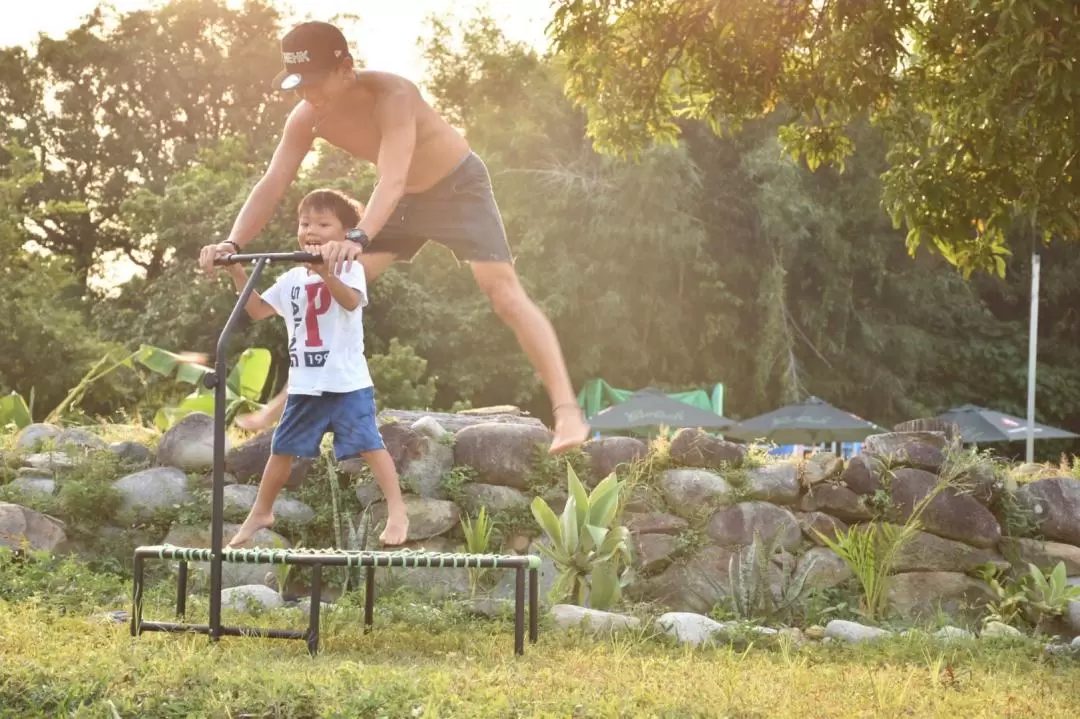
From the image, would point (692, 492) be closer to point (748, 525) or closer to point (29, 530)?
point (748, 525)

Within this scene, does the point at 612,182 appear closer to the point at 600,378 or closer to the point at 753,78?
the point at 600,378

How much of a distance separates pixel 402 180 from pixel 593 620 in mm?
2151

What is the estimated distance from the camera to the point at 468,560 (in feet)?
15.6

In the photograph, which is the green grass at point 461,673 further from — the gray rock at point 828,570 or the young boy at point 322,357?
the gray rock at point 828,570

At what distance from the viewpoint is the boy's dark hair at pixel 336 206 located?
5180mm

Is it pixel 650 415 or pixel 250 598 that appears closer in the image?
pixel 250 598

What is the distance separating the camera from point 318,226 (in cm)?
516

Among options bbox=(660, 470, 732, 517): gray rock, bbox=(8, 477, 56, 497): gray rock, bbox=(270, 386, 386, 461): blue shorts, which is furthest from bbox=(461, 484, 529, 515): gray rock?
bbox=(270, 386, 386, 461): blue shorts

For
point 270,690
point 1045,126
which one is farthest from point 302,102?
point 1045,126

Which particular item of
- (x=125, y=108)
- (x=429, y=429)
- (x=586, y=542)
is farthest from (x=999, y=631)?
(x=125, y=108)

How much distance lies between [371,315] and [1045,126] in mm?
10801

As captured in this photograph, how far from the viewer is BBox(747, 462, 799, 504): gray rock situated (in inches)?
322

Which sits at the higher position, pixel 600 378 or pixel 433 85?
pixel 433 85

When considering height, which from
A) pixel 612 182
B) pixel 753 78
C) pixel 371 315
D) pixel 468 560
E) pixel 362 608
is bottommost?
pixel 362 608
